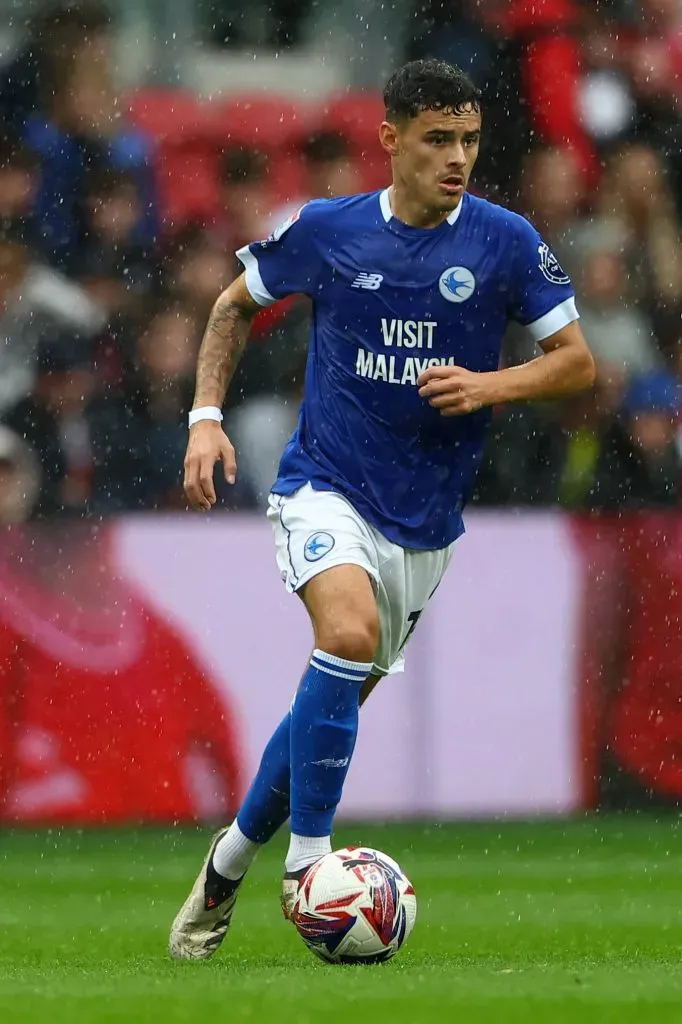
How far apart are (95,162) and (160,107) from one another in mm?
968

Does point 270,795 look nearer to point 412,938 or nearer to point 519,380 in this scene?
point 412,938

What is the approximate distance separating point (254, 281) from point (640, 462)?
13.8ft

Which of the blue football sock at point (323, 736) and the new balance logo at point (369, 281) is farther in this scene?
the new balance logo at point (369, 281)

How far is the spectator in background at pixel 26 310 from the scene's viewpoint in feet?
29.4

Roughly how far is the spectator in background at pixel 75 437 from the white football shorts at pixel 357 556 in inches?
143

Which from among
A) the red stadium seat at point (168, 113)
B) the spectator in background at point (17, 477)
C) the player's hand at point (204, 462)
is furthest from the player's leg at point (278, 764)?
the red stadium seat at point (168, 113)

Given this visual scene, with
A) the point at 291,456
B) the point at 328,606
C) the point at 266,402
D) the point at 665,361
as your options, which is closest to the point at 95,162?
the point at 266,402

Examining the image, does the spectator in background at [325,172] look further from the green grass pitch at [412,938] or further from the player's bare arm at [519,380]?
the player's bare arm at [519,380]

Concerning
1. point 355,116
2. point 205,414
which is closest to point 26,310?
point 355,116

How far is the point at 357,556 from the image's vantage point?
5035 mm

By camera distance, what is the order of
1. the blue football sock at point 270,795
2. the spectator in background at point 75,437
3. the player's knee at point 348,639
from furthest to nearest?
1. the spectator in background at point 75,437
2. the blue football sock at point 270,795
3. the player's knee at point 348,639

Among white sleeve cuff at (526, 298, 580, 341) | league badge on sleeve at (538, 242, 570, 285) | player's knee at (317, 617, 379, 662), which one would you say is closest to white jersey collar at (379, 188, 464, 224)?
league badge on sleeve at (538, 242, 570, 285)

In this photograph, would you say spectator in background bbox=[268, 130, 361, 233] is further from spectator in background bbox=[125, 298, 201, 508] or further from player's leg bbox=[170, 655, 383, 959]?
player's leg bbox=[170, 655, 383, 959]

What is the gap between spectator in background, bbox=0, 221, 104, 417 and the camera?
8.96 m
